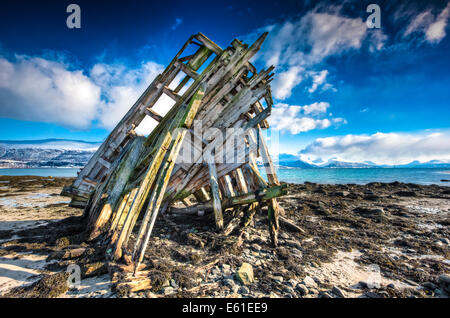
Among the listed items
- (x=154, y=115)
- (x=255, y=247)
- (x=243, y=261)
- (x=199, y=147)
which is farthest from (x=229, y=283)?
(x=154, y=115)

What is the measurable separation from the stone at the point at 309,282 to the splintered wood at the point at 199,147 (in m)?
1.40

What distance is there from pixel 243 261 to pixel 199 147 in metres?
3.15

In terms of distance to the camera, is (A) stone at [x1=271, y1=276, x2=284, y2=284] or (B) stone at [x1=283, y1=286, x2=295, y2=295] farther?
(A) stone at [x1=271, y1=276, x2=284, y2=284]

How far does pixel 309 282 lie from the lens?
3.28 metres

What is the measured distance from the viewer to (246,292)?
298cm

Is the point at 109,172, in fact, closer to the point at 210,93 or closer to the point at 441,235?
the point at 210,93

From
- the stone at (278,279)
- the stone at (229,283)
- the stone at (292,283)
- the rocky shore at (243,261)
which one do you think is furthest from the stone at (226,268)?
the stone at (292,283)

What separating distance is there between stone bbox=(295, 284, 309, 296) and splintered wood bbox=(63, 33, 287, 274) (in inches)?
65.8

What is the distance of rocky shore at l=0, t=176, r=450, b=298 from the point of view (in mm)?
2996

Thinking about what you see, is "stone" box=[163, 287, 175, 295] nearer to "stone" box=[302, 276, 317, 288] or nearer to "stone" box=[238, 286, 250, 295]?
"stone" box=[238, 286, 250, 295]

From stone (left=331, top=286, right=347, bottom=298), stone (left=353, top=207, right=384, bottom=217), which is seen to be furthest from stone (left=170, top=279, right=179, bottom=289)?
stone (left=353, top=207, right=384, bottom=217)
